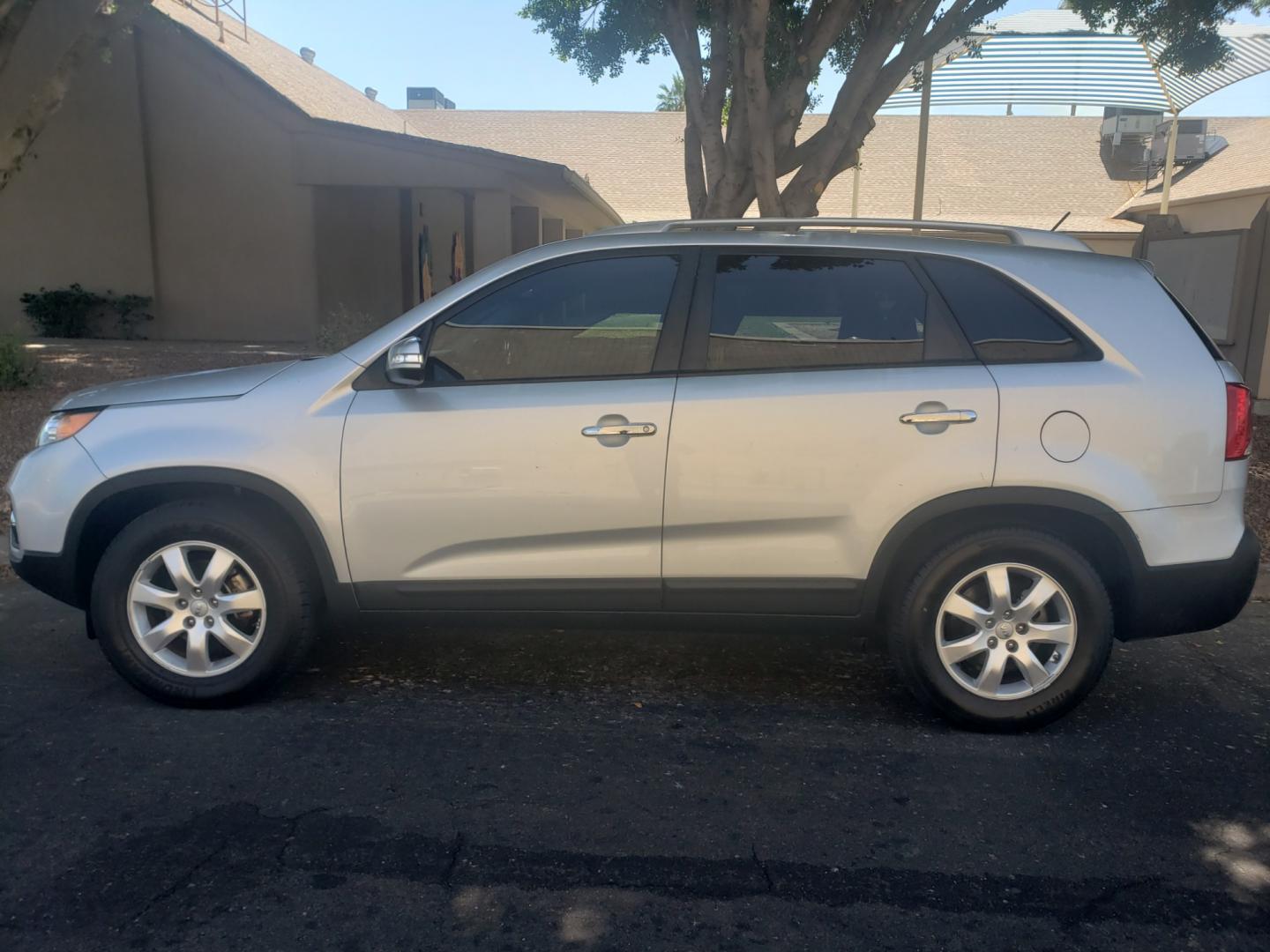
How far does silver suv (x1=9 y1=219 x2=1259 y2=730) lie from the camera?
403cm

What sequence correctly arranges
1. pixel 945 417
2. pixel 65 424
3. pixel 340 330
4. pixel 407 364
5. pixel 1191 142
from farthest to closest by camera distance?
pixel 1191 142, pixel 340 330, pixel 65 424, pixel 407 364, pixel 945 417

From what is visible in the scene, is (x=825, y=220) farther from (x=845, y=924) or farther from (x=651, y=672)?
(x=845, y=924)

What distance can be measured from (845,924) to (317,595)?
2.38m

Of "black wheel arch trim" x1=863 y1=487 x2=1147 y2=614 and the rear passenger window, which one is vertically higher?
the rear passenger window

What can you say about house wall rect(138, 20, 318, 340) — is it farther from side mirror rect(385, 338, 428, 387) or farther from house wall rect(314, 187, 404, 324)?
side mirror rect(385, 338, 428, 387)

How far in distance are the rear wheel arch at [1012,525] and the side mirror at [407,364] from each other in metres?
1.84

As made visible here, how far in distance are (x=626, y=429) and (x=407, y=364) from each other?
86cm

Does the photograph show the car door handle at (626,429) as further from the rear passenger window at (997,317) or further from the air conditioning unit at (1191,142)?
the air conditioning unit at (1191,142)

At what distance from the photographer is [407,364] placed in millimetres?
4141

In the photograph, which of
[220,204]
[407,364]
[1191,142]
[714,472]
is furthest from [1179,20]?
[220,204]

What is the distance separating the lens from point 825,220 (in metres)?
4.34

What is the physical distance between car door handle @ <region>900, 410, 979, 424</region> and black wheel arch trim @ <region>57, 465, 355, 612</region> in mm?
2212

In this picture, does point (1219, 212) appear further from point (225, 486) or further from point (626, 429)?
point (225, 486)

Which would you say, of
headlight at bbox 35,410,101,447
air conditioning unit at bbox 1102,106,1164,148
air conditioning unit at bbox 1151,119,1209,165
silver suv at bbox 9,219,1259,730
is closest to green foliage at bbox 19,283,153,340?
headlight at bbox 35,410,101,447
